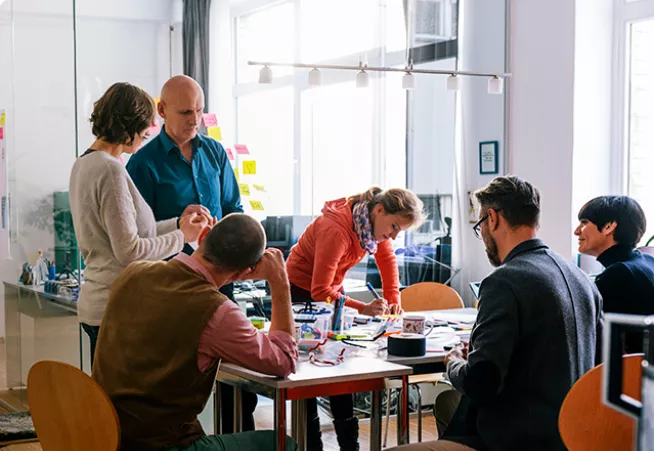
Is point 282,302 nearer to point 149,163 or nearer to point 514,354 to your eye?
point 514,354

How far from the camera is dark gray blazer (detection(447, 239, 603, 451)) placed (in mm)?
2156

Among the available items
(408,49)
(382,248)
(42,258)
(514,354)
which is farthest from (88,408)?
(408,49)

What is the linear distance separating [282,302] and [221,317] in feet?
1.13

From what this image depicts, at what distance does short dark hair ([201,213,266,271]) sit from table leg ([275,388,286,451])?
377 mm

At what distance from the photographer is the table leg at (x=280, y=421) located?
7.71ft

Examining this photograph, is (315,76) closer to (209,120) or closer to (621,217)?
(209,120)

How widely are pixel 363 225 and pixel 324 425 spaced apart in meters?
1.42

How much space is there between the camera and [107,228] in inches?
106

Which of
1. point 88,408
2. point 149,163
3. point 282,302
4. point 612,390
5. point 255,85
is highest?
point 255,85

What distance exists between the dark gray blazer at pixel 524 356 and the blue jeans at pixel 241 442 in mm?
573

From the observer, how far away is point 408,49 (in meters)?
5.49

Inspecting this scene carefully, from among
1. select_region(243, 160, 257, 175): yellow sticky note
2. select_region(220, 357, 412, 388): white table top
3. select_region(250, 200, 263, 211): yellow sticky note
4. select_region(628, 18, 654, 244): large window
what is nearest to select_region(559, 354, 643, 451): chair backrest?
select_region(220, 357, 412, 388): white table top

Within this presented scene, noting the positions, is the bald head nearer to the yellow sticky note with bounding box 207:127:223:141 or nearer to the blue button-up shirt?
the blue button-up shirt

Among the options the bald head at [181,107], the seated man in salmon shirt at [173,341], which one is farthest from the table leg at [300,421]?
the bald head at [181,107]
